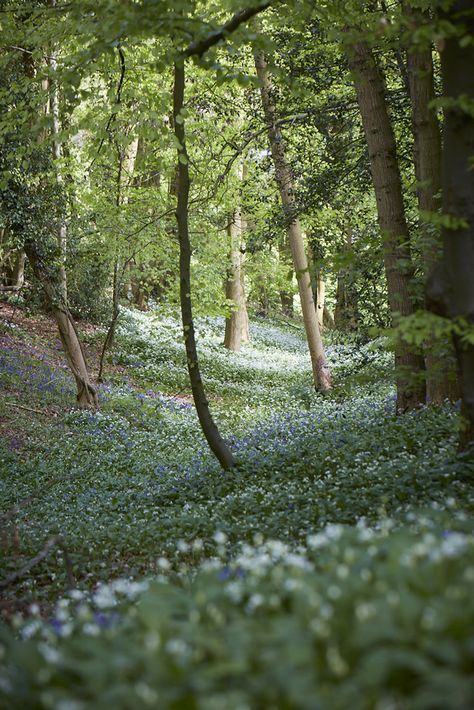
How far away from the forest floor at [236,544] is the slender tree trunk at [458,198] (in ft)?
4.94

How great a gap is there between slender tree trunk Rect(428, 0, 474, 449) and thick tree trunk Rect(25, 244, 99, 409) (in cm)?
1099

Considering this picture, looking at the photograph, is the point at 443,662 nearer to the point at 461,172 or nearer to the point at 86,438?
the point at 461,172

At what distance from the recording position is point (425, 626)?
225cm

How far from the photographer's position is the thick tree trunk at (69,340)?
15.0 m

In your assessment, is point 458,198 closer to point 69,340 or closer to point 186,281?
point 186,281

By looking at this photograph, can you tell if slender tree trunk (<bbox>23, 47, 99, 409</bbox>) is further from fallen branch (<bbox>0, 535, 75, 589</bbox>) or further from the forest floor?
fallen branch (<bbox>0, 535, 75, 589</bbox>)

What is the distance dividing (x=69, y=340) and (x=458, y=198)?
11.4 meters

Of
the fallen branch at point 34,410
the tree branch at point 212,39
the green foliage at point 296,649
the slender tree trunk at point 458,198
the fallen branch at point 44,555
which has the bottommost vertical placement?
the fallen branch at point 34,410

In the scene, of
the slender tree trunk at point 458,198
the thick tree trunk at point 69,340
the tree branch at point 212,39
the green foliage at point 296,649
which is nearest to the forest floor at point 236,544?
the green foliage at point 296,649

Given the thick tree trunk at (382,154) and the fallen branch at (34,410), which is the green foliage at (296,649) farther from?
the fallen branch at (34,410)

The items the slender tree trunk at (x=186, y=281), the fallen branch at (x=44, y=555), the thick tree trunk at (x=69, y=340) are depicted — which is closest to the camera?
the fallen branch at (x=44, y=555)

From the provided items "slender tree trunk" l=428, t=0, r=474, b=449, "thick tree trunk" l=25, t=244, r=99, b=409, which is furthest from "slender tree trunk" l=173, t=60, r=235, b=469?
"thick tree trunk" l=25, t=244, r=99, b=409

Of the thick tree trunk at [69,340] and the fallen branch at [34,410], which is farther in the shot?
the thick tree trunk at [69,340]

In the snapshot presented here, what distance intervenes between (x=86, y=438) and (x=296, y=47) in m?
8.32
